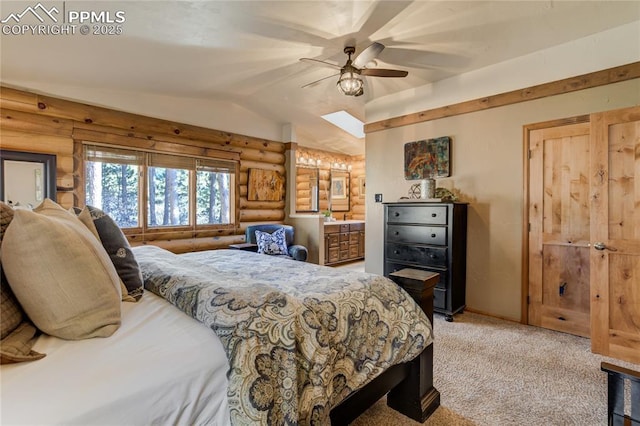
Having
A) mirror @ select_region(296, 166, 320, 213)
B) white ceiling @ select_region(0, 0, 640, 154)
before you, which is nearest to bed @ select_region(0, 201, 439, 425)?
white ceiling @ select_region(0, 0, 640, 154)

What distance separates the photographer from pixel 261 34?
2.80 meters

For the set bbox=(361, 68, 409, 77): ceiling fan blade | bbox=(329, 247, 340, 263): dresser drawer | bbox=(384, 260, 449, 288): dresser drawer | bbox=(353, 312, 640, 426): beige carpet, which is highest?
bbox=(361, 68, 409, 77): ceiling fan blade

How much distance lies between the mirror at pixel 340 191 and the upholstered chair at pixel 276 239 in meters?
2.29

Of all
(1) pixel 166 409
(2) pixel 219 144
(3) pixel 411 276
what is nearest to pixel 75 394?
(1) pixel 166 409

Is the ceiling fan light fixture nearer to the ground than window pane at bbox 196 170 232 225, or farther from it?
farther from it

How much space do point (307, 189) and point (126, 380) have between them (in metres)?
6.08

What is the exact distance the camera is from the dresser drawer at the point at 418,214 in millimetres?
3400

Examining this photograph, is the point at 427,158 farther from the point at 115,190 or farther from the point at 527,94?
the point at 115,190

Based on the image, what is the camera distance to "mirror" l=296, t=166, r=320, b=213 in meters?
6.66

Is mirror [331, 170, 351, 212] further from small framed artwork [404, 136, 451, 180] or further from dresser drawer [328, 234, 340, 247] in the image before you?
small framed artwork [404, 136, 451, 180]

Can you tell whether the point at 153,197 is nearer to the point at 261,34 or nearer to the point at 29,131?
the point at 29,131

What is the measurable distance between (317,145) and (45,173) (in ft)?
15.2

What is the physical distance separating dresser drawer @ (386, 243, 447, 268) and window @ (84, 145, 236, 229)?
285 centimetres

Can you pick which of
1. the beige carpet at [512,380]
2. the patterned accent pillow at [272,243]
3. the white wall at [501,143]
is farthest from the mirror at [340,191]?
the beige carpet at [512,380]
